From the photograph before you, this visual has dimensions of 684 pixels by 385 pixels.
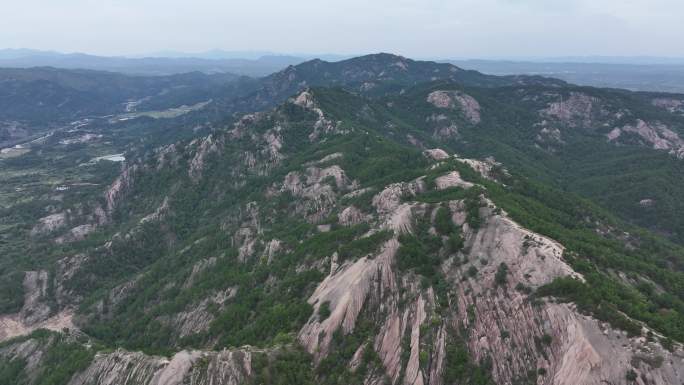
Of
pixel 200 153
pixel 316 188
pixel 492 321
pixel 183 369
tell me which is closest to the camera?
pixel 492 321

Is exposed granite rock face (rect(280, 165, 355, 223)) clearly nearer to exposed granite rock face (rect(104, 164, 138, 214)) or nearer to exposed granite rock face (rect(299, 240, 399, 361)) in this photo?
exposed granite rock face (rect(299, 240, 399, 361))

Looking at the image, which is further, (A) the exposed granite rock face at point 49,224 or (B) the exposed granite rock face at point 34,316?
(A) the exposed granite rock face at point 49,224

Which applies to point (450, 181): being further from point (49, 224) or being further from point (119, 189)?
point (49, 224)

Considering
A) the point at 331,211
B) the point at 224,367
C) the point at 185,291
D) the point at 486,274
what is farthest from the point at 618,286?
the point at 185,291

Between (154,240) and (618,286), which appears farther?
(154,240)

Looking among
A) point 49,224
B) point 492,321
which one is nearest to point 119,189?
point 49,224

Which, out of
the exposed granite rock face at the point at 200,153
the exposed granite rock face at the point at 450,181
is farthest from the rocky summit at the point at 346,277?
the exposed granite rock face at the point at 200,153

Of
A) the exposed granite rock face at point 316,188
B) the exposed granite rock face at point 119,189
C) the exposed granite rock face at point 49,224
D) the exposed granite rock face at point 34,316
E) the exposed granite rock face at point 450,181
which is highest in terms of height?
the exposed granite rock face at point 450,181

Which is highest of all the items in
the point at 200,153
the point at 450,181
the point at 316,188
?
the point at 450,181

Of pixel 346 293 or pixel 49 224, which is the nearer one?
pixel 346 293

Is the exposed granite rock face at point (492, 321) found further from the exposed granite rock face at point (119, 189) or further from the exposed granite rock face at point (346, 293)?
the exposed granite rock face at point (119, 189)

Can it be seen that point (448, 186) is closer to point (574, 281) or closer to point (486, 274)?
point (486, 274)
